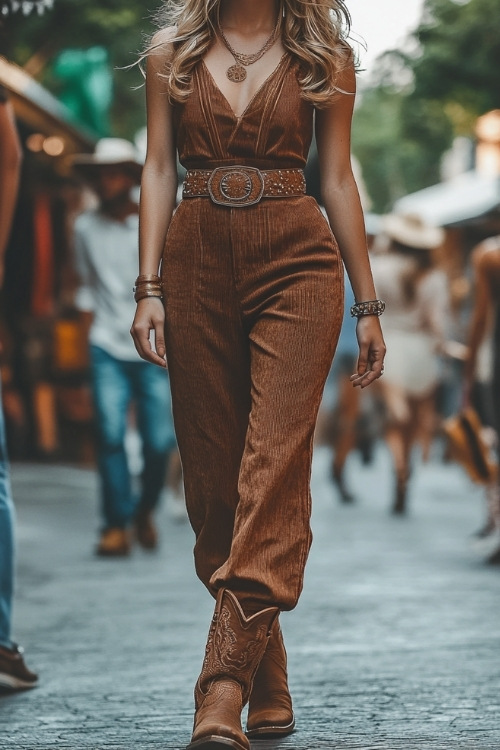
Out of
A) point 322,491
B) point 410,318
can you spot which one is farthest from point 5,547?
point 322,491

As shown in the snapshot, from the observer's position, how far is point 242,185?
3.92 metres

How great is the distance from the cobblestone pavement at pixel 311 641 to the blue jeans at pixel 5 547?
25cm

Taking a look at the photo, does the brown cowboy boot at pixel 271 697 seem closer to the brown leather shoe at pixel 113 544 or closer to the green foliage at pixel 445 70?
the brown leather shoe at pixel 113 544

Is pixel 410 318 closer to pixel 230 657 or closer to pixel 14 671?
pixel 14 671

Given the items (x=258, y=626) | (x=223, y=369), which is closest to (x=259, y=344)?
(x=223, y=369)

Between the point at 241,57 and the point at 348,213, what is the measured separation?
1.57ft

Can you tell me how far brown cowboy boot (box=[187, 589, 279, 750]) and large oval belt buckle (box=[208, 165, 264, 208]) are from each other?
953 millimetres

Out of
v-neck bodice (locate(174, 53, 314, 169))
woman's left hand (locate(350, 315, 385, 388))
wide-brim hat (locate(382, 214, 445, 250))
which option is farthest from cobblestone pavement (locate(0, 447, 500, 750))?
wide-brim hat (locate(382, 214, 445, 250))

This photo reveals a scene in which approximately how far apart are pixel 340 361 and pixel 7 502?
8.91m

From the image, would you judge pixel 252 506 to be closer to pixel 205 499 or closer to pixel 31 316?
pixel 205 499

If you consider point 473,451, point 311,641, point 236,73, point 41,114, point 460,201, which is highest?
point 460,201

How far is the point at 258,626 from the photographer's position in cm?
384

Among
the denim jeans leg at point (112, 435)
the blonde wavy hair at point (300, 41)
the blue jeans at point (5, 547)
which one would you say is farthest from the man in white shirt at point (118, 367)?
the blonde wavy hair at point (300, 41)

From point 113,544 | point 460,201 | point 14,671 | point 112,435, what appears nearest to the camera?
point 14,671
